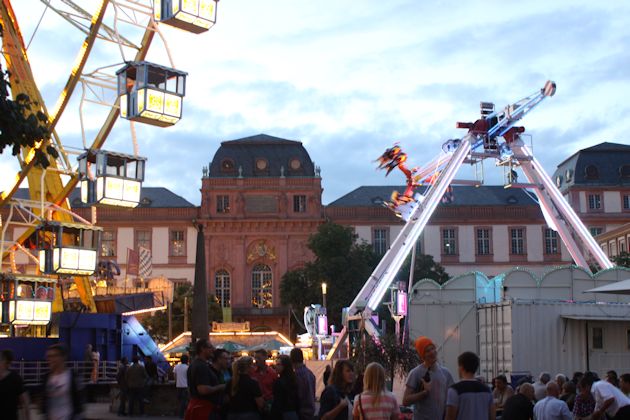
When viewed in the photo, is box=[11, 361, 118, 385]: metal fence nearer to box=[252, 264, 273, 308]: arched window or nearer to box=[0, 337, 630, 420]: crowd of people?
box=[0, 337, 630, 420]: crowd of people

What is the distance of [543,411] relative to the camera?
37.0 feet

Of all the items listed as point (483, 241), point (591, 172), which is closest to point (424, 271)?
point (483, 241)

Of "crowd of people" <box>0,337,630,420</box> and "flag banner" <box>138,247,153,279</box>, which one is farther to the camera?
"flag banner" <box>138,247,153,279</box>

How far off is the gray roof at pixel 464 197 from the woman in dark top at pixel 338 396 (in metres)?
70.4

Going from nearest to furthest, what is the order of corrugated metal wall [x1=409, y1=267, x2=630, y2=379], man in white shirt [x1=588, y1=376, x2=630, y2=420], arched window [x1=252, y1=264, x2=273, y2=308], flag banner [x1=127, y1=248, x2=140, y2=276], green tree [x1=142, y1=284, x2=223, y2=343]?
man in white shirt [x1=588, y1=376, x2=630, y2=420], corrugated metal wall [x1=409, y1=267, x2=630, y2=379], flag banner [x1=127, y1=248, x2=140, y2=276], green tree [x1=142, y1=284, x2=223, y2=343], arched window [x1=252, y1=264, x2=273, y2=308]

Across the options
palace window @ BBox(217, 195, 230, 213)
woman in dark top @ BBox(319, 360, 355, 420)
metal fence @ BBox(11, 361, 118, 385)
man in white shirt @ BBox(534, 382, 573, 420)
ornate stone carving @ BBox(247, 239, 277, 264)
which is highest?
palace window @ BBox(217, 195, 230, 213)

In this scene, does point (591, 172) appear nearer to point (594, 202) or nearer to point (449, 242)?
point (594, 202)

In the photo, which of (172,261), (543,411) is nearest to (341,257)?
(172,261)

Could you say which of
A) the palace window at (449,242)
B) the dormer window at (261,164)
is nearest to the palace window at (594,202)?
the palace window at (449,242)

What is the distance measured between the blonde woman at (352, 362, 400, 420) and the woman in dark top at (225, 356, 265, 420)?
2.05 metres

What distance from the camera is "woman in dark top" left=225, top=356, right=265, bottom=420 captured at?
11.0 meters

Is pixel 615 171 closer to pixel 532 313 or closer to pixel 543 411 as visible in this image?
pixel 532 313

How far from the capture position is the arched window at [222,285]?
7719 cm

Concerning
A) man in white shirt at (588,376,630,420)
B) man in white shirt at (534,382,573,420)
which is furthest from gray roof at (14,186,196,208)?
man in white shirt at (534,382,573,420)
